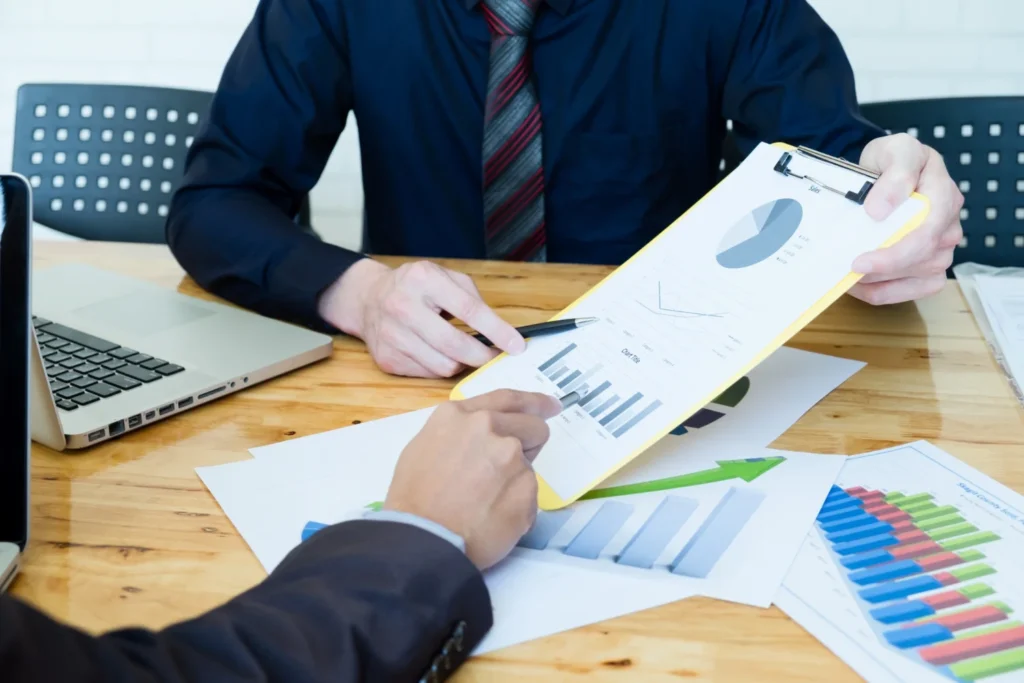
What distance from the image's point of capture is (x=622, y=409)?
2.63 ft

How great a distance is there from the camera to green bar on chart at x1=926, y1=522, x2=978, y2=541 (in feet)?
2.23

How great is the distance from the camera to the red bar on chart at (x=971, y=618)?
588 millimetres

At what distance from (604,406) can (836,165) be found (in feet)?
1.04

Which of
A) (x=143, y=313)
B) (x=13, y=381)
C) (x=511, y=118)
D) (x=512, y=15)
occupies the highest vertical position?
(x=512, y=15)

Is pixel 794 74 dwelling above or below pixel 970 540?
above

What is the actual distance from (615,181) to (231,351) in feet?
2.23

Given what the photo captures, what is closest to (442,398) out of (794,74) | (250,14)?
(794,74)

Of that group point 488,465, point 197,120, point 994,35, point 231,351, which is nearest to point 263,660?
point 488,465

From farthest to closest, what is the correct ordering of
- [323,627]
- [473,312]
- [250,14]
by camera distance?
1. [250,14]
2. [473,312]
3. [323,627]

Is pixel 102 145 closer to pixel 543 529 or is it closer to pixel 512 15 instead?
pixel 512 15

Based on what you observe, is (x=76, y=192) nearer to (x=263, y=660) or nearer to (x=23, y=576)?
(x=23, y=576)

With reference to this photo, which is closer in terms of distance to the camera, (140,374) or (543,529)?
(543,529)

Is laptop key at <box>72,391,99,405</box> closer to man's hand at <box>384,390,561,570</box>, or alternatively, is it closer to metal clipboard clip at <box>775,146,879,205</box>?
man's hand at <box>384,390,561,570</box>

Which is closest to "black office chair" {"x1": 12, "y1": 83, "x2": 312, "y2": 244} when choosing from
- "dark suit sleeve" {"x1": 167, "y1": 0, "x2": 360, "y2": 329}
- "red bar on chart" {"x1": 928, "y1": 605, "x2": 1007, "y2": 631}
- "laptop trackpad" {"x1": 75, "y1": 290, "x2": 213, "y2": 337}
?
"dark suit sleeve" {"x1": 167, "y1": 0, "x2": 360, "y2": 329}
